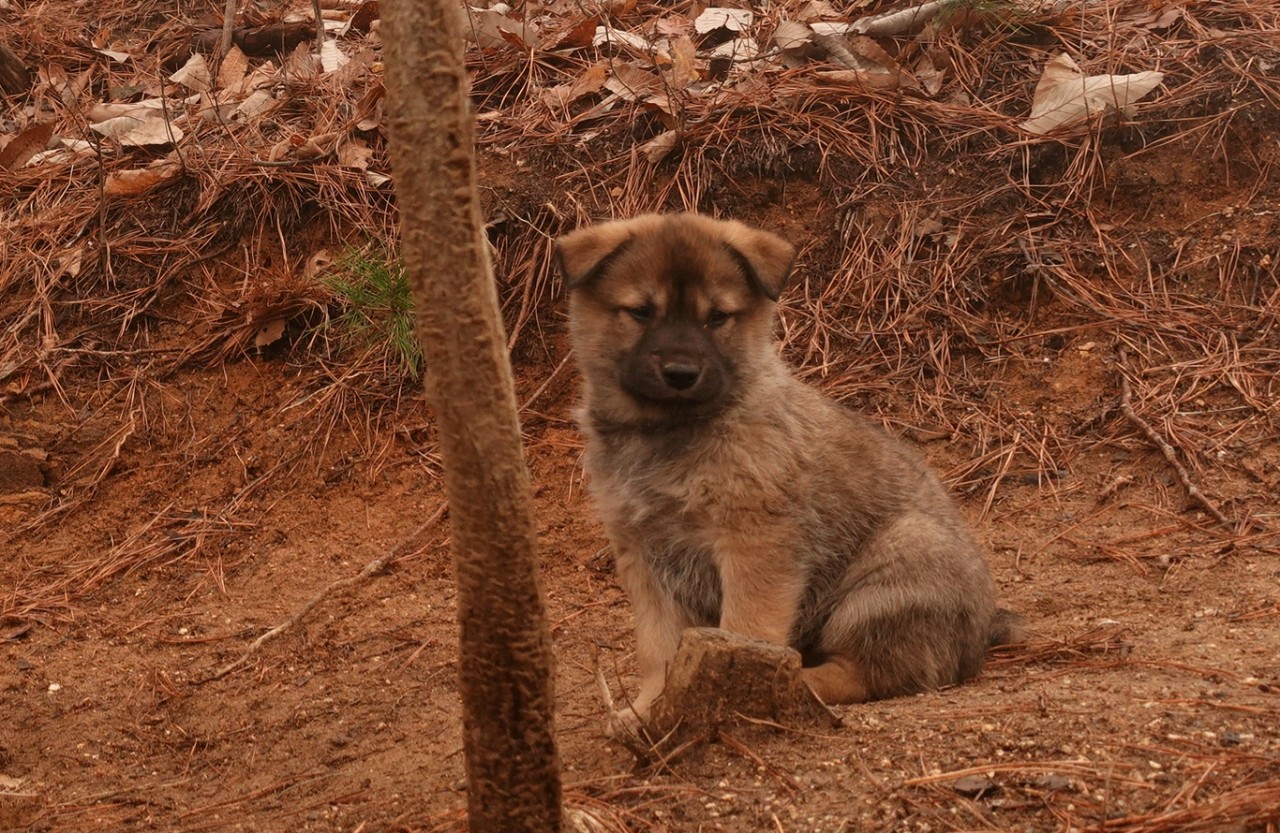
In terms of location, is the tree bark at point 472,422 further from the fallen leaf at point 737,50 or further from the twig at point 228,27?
the twig at point 228,27

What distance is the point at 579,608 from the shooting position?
231 inches

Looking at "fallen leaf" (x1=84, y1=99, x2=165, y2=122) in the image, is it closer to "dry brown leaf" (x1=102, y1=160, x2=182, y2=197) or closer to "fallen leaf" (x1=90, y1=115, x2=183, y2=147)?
"fallen leaf" (x1=90, y1=115, x2=183, y2=147)

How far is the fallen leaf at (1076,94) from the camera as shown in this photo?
6.63 m

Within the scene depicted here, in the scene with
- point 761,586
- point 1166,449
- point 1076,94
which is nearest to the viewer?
point 761,586

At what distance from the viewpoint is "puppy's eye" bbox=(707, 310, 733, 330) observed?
4598 millimetres

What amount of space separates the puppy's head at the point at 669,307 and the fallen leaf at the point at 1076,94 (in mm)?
2730

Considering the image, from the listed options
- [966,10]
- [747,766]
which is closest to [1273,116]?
[966,10]

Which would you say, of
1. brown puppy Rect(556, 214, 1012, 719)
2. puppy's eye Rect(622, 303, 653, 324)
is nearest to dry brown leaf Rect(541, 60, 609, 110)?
brown puppy Rect(556, 214, 1012, 719)

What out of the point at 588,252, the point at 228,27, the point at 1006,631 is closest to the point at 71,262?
the point at 228,27

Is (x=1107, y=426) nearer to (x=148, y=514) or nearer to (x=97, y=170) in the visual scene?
(x=148, y=514)

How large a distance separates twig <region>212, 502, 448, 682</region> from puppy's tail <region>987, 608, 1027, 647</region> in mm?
2740

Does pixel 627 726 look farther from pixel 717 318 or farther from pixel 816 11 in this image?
pixel 816 11

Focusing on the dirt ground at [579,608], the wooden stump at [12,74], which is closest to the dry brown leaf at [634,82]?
the dirt ground at [579,608]

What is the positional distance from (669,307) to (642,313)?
106mm
